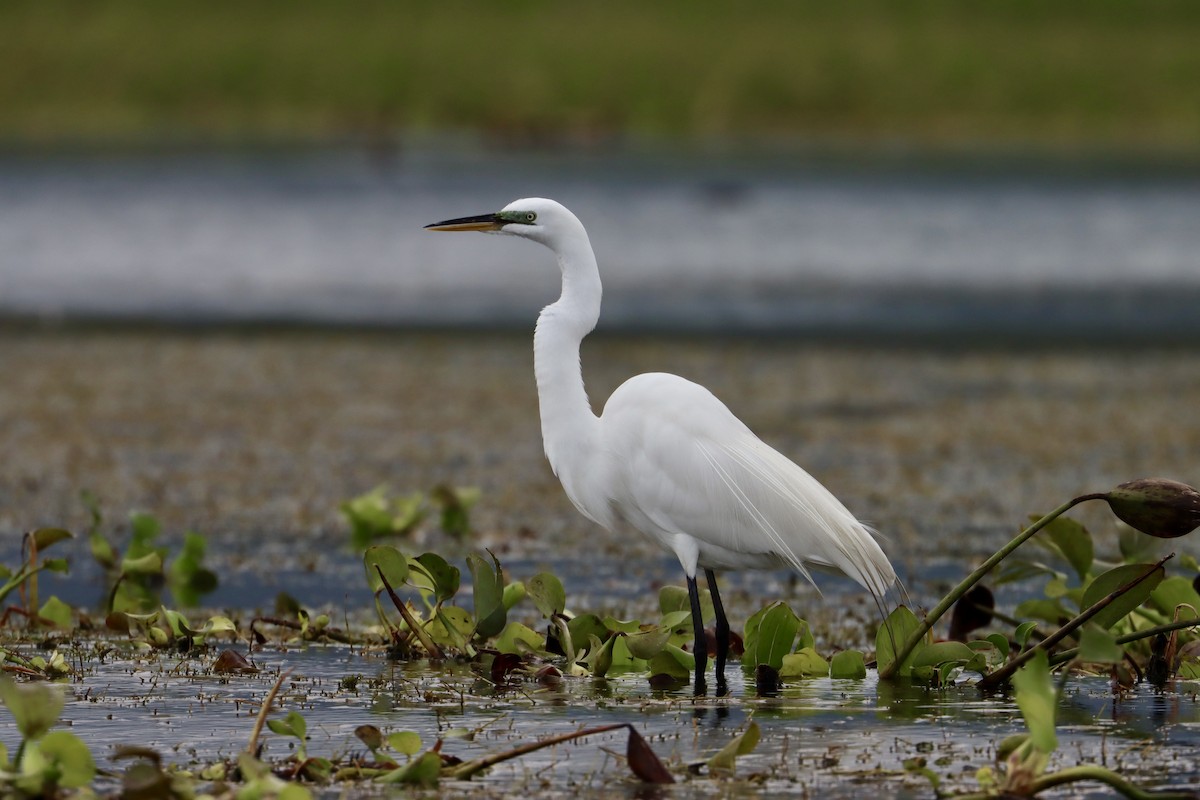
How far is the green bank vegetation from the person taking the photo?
42.2 metres

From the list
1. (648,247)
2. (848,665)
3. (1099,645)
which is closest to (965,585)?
(848,665)

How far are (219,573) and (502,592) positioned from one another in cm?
241

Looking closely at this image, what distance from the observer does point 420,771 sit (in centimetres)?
390

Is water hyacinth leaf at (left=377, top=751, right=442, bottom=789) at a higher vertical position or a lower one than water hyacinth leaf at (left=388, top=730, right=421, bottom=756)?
lower

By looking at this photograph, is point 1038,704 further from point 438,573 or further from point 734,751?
point 438,573

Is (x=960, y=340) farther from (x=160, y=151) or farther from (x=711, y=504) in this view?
(x=160, y=151)

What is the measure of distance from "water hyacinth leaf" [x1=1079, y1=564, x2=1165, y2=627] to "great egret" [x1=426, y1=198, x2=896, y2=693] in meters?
0.62

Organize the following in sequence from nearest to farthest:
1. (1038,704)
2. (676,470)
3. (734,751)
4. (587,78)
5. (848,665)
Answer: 1. (1038,704)
2. (734,751)
3. (676,470)
4. (848,665)
5. (587,78)

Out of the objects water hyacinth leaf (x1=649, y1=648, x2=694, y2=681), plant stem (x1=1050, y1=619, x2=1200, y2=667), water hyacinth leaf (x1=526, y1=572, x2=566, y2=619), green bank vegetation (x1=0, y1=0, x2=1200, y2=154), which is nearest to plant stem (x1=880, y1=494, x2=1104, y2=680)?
plant stem (x1=1050, y1=619, x2=1200, y2=667)

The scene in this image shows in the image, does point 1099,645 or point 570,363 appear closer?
point 1099,645

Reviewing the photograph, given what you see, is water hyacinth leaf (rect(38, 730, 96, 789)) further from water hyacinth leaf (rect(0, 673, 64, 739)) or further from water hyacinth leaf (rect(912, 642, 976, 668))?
water hyacinth leaf (rect(912, 642, 976, 668))

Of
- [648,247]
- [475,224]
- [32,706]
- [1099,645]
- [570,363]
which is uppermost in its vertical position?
[648,247]

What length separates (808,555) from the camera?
5203mm

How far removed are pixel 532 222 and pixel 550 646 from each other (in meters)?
1.37
